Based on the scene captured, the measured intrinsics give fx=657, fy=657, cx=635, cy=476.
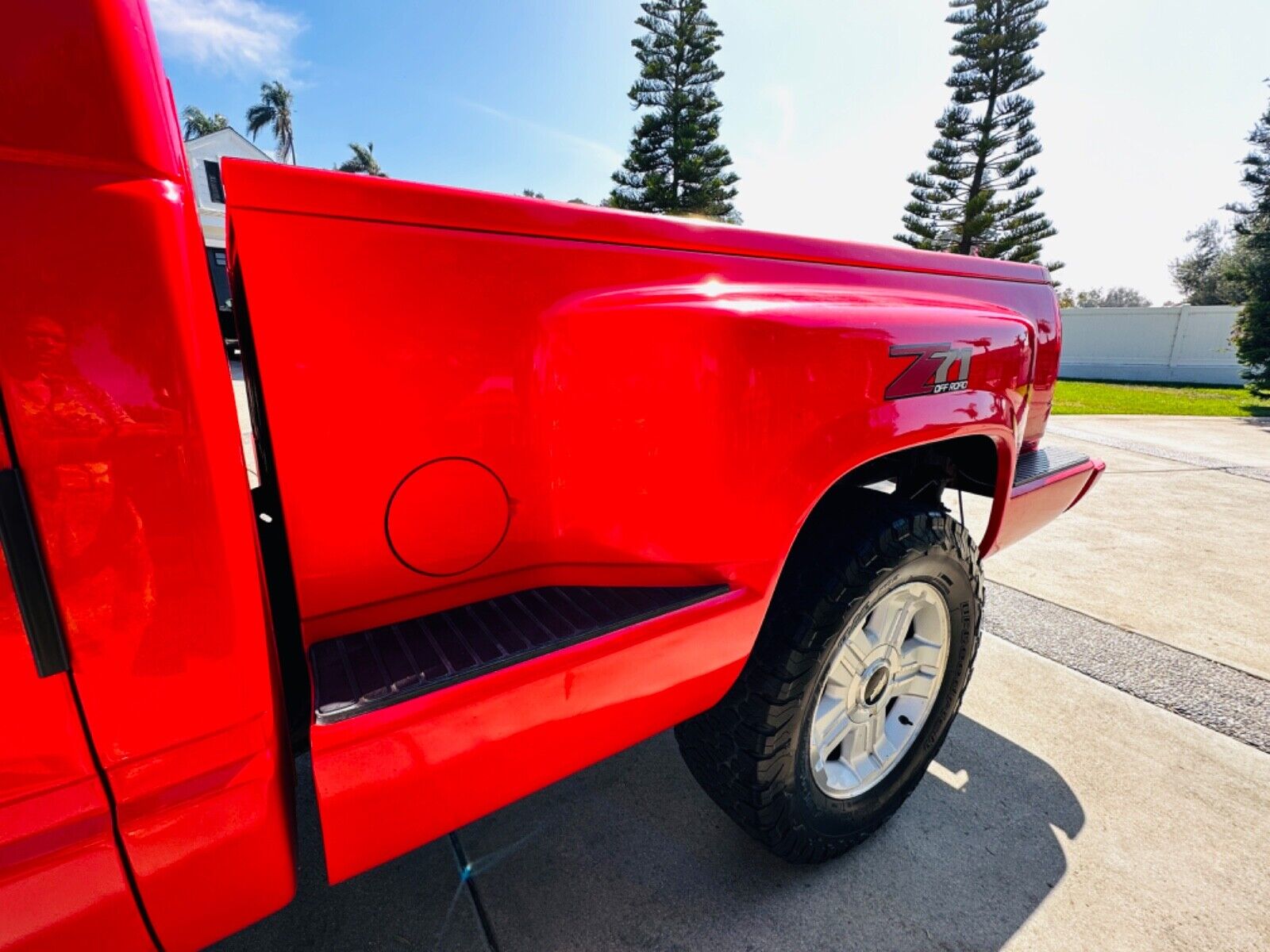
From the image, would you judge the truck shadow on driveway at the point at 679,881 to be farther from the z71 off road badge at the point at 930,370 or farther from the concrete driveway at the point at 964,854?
the z71 off road badge at the point at 930,370

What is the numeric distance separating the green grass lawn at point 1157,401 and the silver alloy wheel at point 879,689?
11647 mm

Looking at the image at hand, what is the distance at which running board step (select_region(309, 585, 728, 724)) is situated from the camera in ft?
3.36

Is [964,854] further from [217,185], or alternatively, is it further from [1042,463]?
[217,185]

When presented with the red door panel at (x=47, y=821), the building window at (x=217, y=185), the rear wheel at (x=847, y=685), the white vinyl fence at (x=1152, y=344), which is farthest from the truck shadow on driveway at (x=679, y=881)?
the white vinyl fence at (x=1152, y=344)

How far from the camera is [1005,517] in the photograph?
7.44 feet

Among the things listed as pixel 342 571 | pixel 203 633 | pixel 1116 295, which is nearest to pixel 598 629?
pixel 342 571

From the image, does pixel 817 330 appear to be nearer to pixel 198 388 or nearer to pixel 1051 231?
pixel 198 388

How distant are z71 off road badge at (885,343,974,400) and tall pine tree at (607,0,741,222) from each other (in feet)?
66.2

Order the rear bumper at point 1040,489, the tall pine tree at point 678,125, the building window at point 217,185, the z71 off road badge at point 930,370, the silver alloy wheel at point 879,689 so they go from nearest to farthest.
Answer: the building window at point 217,185 < the z71 off road badge at point 930,370 < the silver alloy wheel at point 879,689 < the rear bumper at point 1040,489 < the tall pine tree at point 678,125

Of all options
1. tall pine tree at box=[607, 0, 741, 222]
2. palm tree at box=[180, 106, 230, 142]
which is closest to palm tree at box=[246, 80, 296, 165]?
palm tree at box=[180, 106, 230, 142]

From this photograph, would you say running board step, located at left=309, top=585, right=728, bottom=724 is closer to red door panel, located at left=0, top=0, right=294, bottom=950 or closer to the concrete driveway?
red door panel, located at left=0, top=0, right=294, bottom=950

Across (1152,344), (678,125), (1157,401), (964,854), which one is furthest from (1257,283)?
(964,854)

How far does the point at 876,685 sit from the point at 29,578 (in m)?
1.80

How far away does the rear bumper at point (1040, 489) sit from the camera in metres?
2.32
